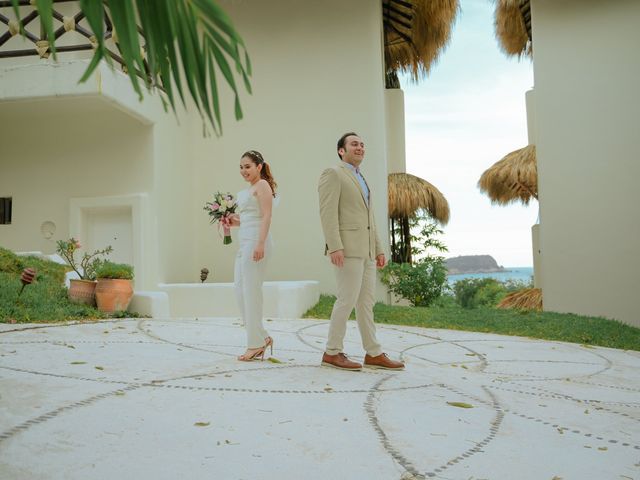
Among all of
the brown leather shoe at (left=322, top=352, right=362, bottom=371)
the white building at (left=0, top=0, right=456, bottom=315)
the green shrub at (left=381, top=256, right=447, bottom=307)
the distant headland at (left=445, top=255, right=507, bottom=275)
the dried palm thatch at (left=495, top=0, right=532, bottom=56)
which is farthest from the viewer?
the distant headland at (left=445, top=255, right=507, bottom=275)

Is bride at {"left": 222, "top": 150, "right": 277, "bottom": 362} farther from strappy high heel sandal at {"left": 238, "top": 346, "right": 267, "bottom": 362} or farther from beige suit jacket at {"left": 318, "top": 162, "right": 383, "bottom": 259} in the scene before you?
beige suit jacket at {"left": 318, "top": 162, "right": 383, "bottom": 259}

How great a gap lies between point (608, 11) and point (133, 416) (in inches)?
453

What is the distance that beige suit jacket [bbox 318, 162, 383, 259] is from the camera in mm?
4242

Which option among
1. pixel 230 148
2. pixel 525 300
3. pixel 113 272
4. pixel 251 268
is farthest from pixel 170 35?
pixel 525 300

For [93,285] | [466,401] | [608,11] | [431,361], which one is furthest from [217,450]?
[608,11]

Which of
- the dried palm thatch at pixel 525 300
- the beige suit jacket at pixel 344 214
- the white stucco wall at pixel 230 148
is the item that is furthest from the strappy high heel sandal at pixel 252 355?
the dried palm thatch at pixel 525 300

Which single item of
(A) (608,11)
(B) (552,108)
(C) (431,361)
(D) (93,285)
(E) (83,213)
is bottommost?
(C) (431,361)

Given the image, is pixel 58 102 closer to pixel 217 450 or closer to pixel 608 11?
pixel 217 450

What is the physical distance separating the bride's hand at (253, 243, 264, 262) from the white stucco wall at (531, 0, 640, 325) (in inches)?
319

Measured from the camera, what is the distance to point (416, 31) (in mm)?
14328

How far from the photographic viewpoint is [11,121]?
11.1 metres

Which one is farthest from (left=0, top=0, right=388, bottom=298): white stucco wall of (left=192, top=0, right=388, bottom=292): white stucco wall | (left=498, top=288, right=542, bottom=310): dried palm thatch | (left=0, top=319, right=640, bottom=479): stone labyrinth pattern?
(left=0, top=319, right=640, bottom=479): stone labyrinth pattern

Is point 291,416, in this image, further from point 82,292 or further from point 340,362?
point 82,292

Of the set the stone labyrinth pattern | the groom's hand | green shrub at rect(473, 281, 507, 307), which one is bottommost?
green shrub at rect(473, 281, 507, 307)
